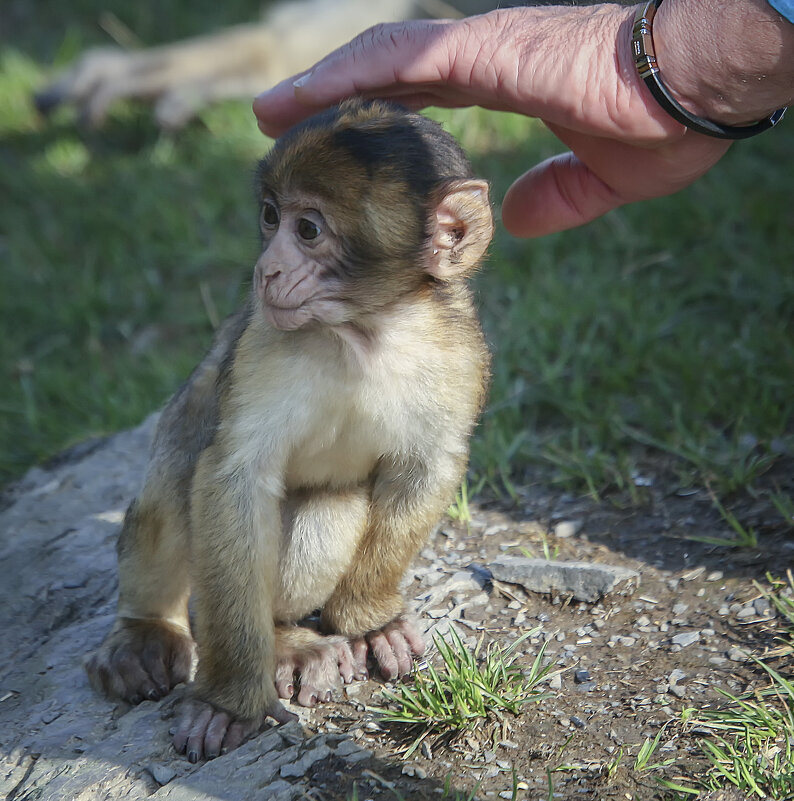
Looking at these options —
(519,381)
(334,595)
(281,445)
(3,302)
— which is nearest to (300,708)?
(334,595)

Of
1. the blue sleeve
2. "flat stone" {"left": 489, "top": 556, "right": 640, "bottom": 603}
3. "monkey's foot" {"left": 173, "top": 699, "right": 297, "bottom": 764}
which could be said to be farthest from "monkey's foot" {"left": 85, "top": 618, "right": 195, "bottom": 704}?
the blue sleeve

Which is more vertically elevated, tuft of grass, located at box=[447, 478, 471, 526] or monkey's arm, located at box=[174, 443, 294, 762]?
monkey's arm, located at box=[174, 443, 294, 762]

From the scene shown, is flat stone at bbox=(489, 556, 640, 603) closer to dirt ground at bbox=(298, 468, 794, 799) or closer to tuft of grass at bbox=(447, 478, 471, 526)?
dirt ground at bbox=(298, 468, 794, 799)

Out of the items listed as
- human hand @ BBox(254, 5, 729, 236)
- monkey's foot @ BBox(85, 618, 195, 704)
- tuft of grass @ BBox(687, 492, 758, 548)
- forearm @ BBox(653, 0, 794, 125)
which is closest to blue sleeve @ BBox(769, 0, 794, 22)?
forearm @ BBox(653, 0, 794, 125)

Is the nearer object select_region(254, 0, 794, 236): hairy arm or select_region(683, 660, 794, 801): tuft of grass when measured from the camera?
select_region(683, 660, 794, 801): tuft of grass

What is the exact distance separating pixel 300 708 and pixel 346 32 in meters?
6.24

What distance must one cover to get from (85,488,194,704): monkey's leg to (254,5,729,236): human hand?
1.30 meters

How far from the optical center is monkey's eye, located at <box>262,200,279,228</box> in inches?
113

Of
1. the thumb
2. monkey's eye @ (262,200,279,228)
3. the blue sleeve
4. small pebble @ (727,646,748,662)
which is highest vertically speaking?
the blue sleeve

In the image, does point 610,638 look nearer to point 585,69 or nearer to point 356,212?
point 356,212

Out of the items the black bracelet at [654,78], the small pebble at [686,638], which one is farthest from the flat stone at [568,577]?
the black bracelet at [654,78]

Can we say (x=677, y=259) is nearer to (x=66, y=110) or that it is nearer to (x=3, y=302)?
(x=3, y=302)

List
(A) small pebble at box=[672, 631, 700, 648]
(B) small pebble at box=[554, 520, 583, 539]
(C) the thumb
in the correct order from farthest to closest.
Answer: (B) small pebble at box=[554, 520, 583, 539], (C) the thumb, (A) small pebble at box=[672, 631, 700, 648]

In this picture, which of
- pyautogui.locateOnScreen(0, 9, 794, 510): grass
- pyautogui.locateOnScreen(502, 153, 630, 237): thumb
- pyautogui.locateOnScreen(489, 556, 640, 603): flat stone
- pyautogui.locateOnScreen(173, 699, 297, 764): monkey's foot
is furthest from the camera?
pyautogui.locateOnScreen(0, 9, 794, 510): grass
